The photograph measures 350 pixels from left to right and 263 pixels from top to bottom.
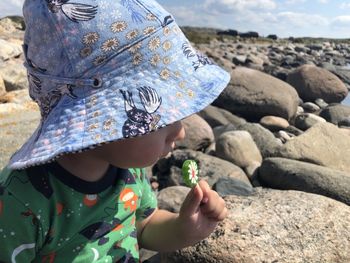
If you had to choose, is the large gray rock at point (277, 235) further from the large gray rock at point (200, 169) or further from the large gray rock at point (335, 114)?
the large gray rock at point (335, 114)

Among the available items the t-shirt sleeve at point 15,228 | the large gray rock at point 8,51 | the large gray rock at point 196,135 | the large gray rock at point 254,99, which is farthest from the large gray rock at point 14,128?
the large gray rock at point 254,99

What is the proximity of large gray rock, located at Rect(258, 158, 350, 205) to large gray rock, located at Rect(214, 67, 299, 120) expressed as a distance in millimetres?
4053

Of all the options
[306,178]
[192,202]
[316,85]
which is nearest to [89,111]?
[192,202]

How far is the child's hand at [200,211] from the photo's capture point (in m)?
1.94

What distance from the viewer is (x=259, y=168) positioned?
6.19 metres

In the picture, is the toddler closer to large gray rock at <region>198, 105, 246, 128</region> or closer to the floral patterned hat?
the floral patterned hat

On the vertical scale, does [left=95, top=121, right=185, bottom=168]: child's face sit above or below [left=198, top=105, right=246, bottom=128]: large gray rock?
above

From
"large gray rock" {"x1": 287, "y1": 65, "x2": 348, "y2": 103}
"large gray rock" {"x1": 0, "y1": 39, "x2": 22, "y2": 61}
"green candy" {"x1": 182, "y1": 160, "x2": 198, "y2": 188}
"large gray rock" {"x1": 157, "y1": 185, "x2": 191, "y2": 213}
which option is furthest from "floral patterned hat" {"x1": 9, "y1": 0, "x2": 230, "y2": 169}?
"large gray rock" {"x1": 287, "y1": 65, "x2": 348, "y2": 103}

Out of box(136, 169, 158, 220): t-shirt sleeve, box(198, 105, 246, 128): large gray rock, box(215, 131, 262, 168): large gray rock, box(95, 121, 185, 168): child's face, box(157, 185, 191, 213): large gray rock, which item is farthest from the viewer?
box(198, 105, 246, 128): large gray rock

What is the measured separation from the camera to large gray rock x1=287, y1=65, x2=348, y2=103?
1302 cm

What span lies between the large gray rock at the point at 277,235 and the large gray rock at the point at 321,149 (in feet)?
9.93

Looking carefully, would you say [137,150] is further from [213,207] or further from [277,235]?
[277,235]

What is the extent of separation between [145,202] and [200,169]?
3380 millimetres

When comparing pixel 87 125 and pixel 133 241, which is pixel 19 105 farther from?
pixel 87 125
